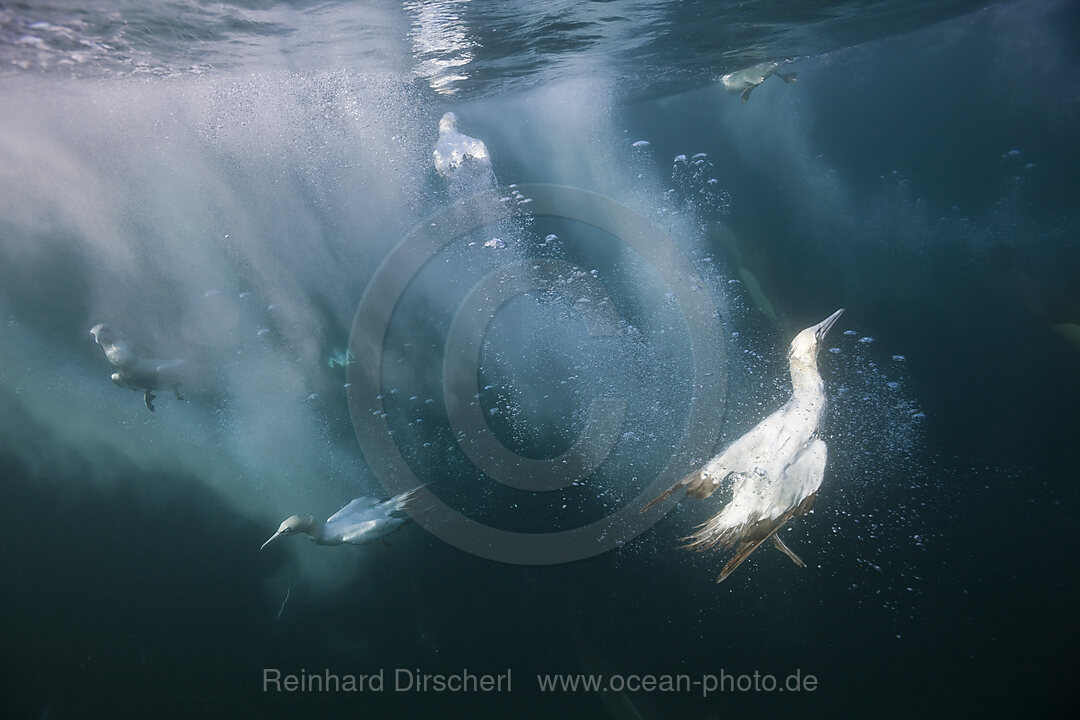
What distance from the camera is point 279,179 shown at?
423 inches

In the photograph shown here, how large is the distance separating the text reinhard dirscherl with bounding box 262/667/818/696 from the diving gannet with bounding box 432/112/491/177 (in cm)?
1094

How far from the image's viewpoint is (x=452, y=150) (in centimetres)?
1312

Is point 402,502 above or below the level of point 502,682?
above

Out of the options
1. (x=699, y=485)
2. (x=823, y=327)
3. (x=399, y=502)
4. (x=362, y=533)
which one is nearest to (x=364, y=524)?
(x=362, y=533)

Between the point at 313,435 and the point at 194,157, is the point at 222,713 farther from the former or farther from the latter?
the point at 194,157

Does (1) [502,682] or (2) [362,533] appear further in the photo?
(1) [502,682]

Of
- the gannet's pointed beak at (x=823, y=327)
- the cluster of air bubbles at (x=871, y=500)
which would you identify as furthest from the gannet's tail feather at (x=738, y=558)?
the cluster of air bubbles at (x=871, y=500)

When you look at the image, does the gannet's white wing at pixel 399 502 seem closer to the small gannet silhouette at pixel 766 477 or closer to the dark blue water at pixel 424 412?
the dark blue water at pixel 424 412

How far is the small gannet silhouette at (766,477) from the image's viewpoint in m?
3.00

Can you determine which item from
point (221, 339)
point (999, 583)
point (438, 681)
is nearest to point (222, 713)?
point (438, 681)

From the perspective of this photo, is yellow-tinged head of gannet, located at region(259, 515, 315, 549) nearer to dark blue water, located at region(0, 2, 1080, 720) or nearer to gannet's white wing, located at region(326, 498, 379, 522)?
gannet's white wing, located at region(326, 498, 379, 522)
